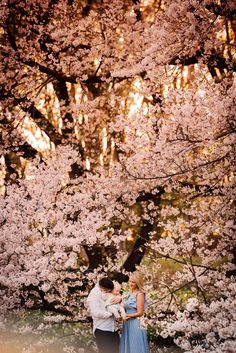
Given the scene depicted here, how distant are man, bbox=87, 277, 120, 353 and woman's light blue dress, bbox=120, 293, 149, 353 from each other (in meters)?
0.11

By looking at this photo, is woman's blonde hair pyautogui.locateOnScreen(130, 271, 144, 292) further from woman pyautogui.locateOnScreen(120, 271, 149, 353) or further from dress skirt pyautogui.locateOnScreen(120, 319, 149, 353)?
dress skirt pyautogui.locateOnScreen(120, 319, 149, 353)

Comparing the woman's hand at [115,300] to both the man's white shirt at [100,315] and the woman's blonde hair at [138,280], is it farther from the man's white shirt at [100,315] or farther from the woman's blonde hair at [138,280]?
the woman's blonde hair at [138,280]

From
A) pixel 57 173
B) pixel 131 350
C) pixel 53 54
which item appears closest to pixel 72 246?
pixel 57 173

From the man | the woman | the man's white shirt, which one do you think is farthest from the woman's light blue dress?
the man's white shirt

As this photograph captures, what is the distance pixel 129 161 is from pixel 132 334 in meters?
2.42

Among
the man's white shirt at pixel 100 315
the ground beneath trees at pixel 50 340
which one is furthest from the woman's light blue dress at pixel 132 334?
the ground beneath trees at pixel 50 340

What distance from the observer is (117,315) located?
5090mm

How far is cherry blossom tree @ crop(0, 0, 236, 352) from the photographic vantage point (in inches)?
197

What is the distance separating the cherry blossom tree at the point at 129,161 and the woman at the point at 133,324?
26 centimetres

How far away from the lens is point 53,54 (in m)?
Answer: 8.25

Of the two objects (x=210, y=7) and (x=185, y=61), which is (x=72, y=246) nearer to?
(x=185, y=61)

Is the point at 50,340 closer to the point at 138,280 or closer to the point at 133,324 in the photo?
the point at 133,324

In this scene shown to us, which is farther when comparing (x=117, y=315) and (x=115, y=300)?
(x=115, y=300)

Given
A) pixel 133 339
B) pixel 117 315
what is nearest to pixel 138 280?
pixel 117 315
